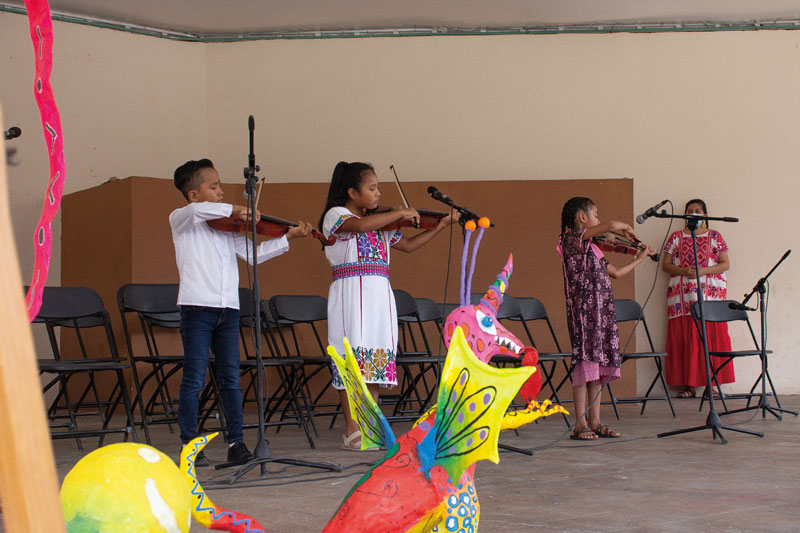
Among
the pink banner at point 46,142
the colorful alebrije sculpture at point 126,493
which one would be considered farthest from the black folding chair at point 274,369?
the pink banner at point 46,142

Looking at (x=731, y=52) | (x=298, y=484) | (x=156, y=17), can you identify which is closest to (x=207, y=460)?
(x=298, y=484)

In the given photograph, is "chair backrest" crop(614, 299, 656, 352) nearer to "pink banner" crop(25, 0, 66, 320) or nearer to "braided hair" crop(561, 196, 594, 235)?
"braided hair" crop(561, 196, 594, 235)

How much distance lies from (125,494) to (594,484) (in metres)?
2.22

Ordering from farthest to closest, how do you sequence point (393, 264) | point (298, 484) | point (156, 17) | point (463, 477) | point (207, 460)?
point (156, 17) < point (393, 264) < point (207, 460) < point (298, 484) < point (463, 477)

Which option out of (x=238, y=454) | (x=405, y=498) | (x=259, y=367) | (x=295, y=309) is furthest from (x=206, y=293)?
(x=405, y=498)

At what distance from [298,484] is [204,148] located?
4929 millimetres

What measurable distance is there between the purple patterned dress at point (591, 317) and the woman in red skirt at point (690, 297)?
2806 millimetres

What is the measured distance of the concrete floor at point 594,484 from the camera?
2.12 metres

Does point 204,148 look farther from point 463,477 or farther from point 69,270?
point 463,477

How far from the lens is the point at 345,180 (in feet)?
12.1

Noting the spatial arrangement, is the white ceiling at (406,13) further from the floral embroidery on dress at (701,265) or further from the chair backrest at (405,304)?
the chair backrest at (405,304)

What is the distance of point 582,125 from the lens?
22.7ft

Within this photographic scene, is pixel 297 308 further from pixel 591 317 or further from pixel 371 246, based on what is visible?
pixel 591 317

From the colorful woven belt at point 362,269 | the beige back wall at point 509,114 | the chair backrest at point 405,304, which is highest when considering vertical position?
the beige back wall at point 509,114
